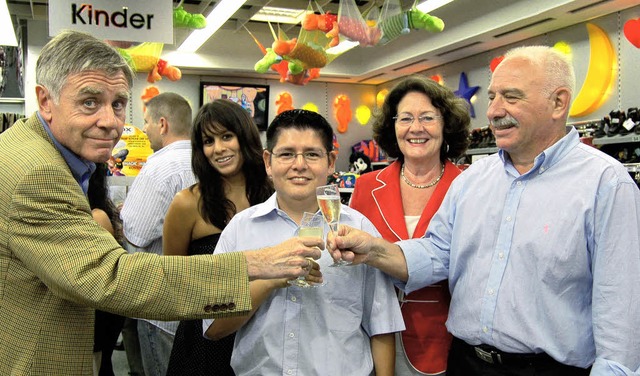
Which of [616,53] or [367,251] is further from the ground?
[616,53]

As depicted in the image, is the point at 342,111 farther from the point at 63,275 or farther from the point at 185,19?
the point at 63,275

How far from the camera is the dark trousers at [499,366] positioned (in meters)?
1.83

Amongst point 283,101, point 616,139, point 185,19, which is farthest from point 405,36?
point 616,139

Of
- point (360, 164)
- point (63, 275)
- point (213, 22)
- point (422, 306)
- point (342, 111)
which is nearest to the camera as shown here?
point (63, 275)

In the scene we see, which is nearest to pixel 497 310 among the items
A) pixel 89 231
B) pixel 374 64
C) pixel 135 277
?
pixel 135 277

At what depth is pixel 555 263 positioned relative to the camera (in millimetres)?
1814

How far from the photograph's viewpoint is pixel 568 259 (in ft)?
5.90

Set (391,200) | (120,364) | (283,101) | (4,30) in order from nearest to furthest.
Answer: (391,200) → (4,30) → (120,364) → (283,101)

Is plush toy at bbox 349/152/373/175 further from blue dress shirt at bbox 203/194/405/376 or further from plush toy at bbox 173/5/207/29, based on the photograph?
blue dress shirt at bbox 203/194/405/376

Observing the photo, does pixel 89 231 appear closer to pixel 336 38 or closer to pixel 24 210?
pixel 24 210

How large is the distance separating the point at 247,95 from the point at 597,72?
285 inches

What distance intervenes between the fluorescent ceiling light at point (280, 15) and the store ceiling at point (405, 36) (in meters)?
0.23

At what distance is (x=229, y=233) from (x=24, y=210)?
72 centimetres

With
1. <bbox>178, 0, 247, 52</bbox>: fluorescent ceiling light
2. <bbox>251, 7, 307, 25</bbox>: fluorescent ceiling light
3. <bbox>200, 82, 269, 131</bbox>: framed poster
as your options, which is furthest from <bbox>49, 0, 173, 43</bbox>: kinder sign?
<bbox>200, 82, 269, 131</bbox>: framed poster
